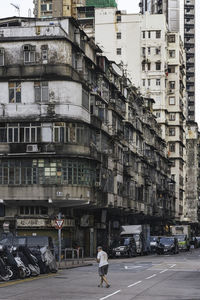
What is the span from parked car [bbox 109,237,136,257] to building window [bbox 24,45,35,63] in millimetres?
16740

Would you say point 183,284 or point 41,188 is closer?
point 183,284

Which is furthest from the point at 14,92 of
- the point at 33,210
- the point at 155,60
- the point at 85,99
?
the point at 155,60

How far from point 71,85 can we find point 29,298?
116 feet

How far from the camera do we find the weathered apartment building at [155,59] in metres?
111

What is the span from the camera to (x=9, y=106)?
53969 mm

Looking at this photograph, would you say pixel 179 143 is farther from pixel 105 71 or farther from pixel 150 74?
pixel 105 71

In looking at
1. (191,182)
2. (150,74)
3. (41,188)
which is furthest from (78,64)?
(191,182)

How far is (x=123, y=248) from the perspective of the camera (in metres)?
56.8

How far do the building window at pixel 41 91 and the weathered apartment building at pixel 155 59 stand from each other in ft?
169

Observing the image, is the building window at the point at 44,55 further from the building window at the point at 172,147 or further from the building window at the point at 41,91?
the building window at the point at 172,147

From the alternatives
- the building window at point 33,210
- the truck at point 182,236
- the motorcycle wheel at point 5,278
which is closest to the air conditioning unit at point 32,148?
the building window at point 33,210

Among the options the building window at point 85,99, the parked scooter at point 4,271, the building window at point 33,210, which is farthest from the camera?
the building window at point 85,99

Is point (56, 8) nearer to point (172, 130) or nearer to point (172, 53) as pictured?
point (172, 53)

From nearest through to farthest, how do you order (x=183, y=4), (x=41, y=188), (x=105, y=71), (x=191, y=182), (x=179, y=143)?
(x=41, y=188), (x=105, y=71), (x=179, y=143), (x=191, y=182), (x=183, y=4)
